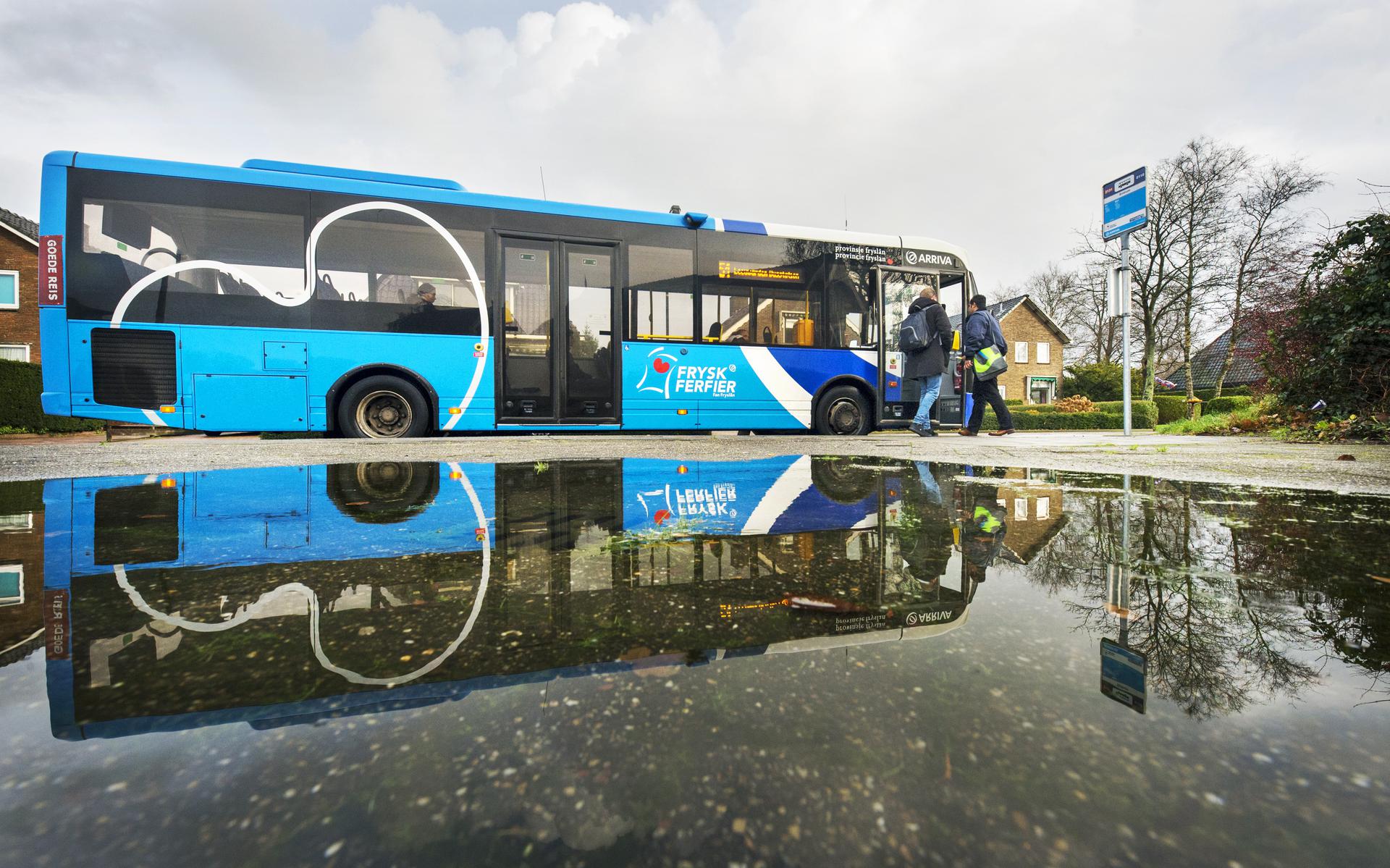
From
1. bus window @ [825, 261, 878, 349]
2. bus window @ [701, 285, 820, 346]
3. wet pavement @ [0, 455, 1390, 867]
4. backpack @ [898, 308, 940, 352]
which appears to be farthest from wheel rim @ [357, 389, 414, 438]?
backpack @ [898, 308, 940, 352]

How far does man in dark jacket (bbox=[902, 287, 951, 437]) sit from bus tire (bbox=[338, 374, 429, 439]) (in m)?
7.25

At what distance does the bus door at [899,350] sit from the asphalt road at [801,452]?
2.89m

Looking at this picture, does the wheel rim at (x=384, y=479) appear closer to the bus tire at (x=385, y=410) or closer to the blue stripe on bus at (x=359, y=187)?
the bus tire at (x=385, y=410)

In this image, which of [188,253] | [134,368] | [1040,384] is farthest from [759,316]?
[1040,384]

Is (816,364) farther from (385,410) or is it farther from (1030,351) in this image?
(1030,351)

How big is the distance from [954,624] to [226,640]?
A: 1.50 m

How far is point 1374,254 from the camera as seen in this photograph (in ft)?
23.7

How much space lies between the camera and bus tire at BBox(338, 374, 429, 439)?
319 inches

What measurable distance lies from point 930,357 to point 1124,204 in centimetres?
341

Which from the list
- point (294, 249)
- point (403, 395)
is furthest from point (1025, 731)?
point (294, 249)

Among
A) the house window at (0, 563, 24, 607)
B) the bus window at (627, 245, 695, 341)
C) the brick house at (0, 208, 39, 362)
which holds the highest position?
the brick house at (0, 208, 39, 362)

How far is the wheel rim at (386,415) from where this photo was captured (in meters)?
8.26

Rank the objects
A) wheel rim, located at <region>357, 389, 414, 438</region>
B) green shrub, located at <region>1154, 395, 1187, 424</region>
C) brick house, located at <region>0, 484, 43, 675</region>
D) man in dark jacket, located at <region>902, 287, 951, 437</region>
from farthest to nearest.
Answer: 1. green shrub, located at <region>1154, 395, 1187, 424</region>
2. man in dark jacket, located at <region>902, 287, 951, 437</region>
3. wheel rim, located at <region>357, 389, 414, 438</region>
4. brick house, located at <region>0, 484, 43, 675</region>

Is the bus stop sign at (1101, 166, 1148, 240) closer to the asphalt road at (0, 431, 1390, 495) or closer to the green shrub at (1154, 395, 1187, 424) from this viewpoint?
the asphalt road at (0, 431, 1390, 495)
